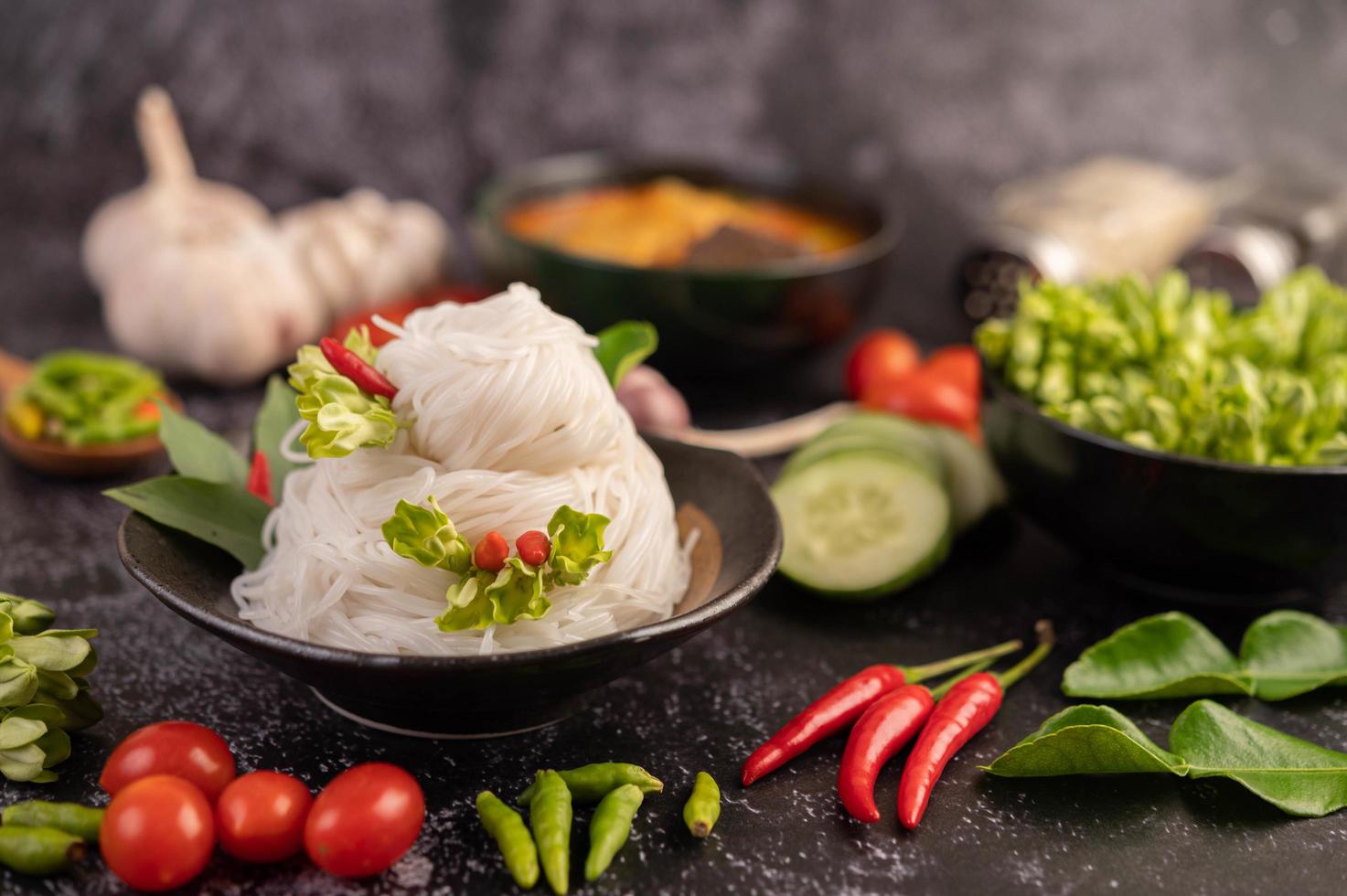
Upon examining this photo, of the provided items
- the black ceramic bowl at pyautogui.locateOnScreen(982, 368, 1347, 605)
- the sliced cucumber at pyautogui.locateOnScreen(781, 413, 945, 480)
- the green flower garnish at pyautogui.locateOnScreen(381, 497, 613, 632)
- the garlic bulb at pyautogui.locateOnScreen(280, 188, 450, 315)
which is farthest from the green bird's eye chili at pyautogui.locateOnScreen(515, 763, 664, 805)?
the garlic bulb at pyautogui.locateOnScreen(280, 188, 450, 315)

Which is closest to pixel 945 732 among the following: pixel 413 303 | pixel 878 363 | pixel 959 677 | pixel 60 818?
pixel 959 677

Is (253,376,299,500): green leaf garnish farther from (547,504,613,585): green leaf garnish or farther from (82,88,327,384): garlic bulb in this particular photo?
(82,88,327,384): garlic bulb

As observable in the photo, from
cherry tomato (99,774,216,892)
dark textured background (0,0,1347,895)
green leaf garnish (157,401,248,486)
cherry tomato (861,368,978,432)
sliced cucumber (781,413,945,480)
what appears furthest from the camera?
dark textured background (0,0,1347,895)

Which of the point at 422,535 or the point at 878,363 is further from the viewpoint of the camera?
the point at 878,363

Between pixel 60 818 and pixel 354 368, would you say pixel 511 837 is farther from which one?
pixel 354 368

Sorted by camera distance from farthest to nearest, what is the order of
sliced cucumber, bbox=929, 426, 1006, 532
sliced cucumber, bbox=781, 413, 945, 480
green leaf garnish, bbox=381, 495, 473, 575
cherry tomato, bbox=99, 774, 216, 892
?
sliced cucumber, bbox=929, 426, 1006, 532 → sliced cucumber, bbox=781, 413, 945, 480 → green leaf garnish, bbox=381, 495, 473, 575 → cherry tomato, bbox=99, 774, 216, 892

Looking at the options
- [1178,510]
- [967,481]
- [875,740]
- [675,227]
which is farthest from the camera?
[675,227]

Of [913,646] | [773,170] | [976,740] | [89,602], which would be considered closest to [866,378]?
[773,170]
